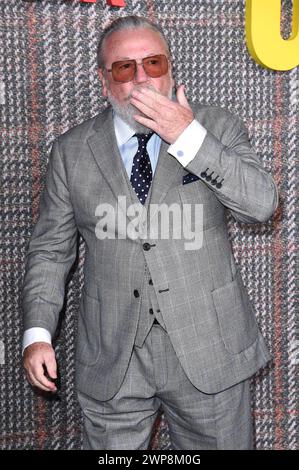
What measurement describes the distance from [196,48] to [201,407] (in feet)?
3.69

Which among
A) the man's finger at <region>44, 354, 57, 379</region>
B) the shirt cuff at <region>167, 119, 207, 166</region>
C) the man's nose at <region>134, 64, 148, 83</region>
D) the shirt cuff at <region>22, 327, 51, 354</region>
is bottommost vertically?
the man's finger at <region>44, 354, 57, 379</region>

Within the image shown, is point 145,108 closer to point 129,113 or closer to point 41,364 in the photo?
point 129,113

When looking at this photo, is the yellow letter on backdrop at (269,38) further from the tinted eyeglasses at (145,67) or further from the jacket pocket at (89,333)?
the jacket pocket at (89,333)

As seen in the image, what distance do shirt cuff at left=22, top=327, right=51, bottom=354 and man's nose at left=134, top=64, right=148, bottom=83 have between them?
0.67 metres

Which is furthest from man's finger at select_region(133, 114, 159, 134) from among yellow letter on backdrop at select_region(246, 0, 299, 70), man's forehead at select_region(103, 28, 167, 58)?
yellow letter on backdrop at select_region(246, 0, 299, 70)

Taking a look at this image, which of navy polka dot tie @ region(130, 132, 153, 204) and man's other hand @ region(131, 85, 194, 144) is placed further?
navy polka dot tie @ region(130, 132, 153, 204)

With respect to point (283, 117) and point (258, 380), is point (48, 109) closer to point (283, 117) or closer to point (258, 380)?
point (283, 117)

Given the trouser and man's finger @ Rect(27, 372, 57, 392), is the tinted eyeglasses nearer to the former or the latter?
the trouser

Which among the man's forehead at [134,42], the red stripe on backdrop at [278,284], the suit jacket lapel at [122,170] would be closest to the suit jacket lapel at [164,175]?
the suit jacket lapel at [122,170]

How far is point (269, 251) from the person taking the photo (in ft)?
8.57

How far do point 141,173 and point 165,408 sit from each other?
24.8 inches

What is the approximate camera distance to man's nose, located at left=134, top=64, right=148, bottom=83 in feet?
6.35

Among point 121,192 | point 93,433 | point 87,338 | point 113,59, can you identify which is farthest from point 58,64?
point 93,433

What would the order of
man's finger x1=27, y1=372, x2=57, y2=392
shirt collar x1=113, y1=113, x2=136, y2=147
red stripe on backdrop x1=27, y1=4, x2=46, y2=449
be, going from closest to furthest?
man's finger x1=27, y1=372, x2=57, y2=392 → shirt collar x1=113, y1=113, x2=136, y2=147 → red stripe on backdrop x1=27, y1=4, x2=46, y2=449
